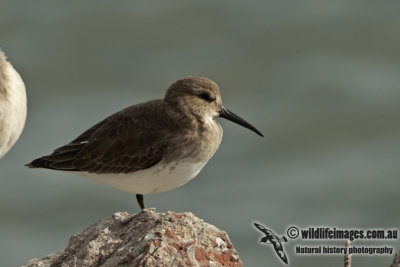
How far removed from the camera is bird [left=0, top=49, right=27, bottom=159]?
8.24 m

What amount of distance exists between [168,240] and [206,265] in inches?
13.0

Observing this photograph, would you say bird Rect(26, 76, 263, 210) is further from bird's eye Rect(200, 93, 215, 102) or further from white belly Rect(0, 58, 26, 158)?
white belly Rect(0, 58, 26, 158)

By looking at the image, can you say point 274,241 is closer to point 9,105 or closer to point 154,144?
point 154,144

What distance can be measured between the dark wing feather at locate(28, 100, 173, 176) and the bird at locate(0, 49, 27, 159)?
2.53 feet

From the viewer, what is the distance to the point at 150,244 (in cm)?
640

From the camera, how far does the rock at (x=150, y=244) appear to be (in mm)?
6402

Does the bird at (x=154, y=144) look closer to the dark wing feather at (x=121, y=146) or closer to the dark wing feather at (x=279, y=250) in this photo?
the dark wing feather at (x=121, y=146)

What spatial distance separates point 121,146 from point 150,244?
8.84 feet

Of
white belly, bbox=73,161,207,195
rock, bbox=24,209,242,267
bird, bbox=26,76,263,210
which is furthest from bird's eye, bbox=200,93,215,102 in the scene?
rock, bbox=24,209,242,267

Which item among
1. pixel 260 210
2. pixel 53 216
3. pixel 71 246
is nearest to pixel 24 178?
pixel 53 216

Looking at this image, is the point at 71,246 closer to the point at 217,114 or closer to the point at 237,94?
the point at 217,114

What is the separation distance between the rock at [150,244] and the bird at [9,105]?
5.55 ft

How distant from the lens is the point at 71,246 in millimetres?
7027

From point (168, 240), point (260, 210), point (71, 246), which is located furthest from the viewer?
point (260, 210)
